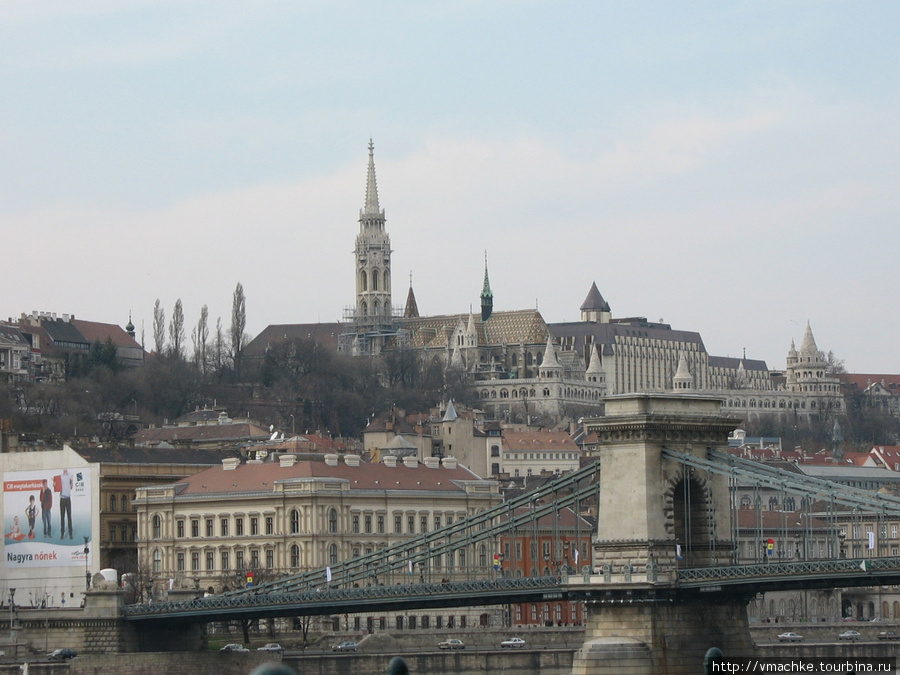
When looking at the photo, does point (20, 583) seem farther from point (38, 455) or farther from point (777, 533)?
point (777, 533)

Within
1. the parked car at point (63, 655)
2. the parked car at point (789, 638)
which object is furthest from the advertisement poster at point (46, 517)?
the parked car at point (63, 655)

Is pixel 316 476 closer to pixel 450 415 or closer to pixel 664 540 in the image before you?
pixel 664 540

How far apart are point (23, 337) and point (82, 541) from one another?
75.1 meters

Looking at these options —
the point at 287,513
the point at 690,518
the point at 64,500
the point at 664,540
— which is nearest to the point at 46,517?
the point at 64,500

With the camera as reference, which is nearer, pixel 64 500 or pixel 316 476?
pixel 316 476

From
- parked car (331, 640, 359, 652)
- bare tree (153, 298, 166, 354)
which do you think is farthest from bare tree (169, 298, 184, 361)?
parked car (331, 640, 359, 652)

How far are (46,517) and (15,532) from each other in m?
1.47

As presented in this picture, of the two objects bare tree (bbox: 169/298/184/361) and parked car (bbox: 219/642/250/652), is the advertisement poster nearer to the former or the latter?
parked car (bbox: 219/642/250/652)

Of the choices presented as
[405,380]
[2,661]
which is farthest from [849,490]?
[405,380]

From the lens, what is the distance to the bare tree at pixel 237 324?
588 ft

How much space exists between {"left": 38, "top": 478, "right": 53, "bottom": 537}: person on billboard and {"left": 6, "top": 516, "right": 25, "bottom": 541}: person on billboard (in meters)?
1.00

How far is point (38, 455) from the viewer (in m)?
99.8

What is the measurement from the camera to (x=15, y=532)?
9862 cm

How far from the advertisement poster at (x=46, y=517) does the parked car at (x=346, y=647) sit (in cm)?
2301
